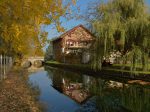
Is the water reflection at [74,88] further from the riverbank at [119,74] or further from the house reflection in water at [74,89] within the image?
the riverbank at [119,74]

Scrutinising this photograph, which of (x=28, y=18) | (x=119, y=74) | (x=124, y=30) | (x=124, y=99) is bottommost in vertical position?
(x=124, y=99)

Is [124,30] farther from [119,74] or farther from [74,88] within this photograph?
[74,88]

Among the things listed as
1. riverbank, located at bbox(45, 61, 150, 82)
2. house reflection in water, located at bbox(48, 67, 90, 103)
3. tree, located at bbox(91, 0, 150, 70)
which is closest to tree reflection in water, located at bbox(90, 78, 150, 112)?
house reflection in water, located at bbox(48, 67, 90, 103)

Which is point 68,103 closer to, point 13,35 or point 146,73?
point 13,35

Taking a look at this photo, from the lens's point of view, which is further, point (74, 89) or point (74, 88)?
point (74, 88)

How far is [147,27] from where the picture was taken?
23.9 m

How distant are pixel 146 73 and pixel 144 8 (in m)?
7.74

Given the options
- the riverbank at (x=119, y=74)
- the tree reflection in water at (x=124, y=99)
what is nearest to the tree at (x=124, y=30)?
the riverbank at (x=119, y=74)

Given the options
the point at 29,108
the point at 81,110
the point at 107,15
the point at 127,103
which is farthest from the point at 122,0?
the point at 29,108

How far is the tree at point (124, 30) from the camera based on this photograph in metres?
24.2

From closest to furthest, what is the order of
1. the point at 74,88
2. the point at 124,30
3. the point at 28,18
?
the point at 28,18, the point at 74,88, the point at 124,30

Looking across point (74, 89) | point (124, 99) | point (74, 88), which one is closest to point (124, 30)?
point (74, 88)

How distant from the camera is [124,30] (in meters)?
25.5

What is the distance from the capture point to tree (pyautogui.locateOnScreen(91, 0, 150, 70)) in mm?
24203
